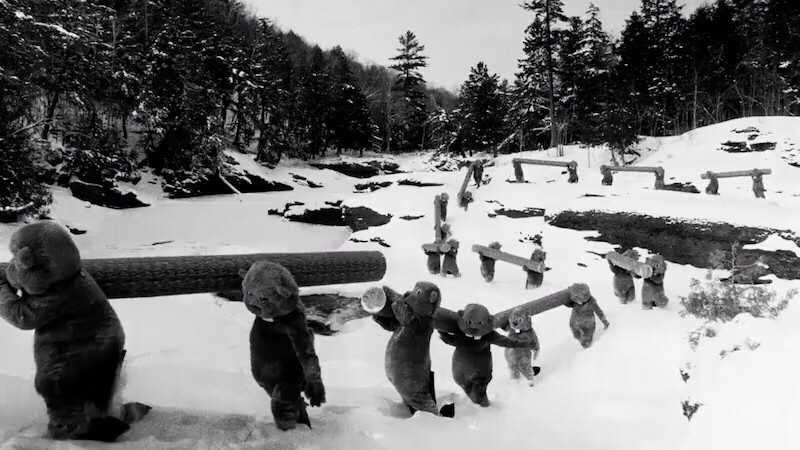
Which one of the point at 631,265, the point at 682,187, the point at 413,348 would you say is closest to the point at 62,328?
the point at 413,348

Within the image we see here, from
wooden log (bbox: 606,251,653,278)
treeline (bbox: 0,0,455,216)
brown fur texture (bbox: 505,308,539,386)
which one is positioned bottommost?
brown fur texture (bbox: 505,308,539,386)

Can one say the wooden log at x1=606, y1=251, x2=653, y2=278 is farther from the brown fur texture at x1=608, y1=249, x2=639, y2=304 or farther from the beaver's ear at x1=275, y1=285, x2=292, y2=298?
the beaver's ear at x1=275, y1=285, x2=292, y2=298

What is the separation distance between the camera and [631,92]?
2875 centimetres

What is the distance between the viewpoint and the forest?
1934 cm

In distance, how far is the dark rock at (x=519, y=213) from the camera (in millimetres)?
13867

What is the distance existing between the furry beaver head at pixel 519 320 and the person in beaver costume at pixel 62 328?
4.21 m

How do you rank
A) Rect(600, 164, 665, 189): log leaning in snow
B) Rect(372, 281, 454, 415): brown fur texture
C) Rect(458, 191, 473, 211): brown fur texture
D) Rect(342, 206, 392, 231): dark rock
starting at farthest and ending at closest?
Rect(342, 206, 392, 231): dark rock → Rect(458, 191, 473, 211): brown fur texture → Rect(600, 164, 665, 189): log leaning in snow → Rect(372, 281, 454, 415): brown fur texture

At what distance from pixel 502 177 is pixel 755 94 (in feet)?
71.4

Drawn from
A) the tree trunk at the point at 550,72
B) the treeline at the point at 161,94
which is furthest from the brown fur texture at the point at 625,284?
the tree trunk at the point at 550,72

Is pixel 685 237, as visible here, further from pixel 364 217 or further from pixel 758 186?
pixel 364 217

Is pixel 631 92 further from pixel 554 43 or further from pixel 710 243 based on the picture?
pixel 710 243

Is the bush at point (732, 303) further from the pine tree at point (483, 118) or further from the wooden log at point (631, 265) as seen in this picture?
the pine tree at point (483, 118)

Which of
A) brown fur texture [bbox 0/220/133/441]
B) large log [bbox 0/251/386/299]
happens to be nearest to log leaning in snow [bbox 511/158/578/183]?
large log [bbox 0/251/386/299]

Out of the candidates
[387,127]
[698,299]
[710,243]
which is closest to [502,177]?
[710,243]
